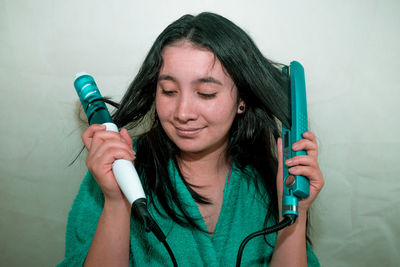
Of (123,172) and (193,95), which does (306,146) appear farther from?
(123,172)

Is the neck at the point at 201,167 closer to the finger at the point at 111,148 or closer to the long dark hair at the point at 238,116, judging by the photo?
the long dark hair at the point at 238,116

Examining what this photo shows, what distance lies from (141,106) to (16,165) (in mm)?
442

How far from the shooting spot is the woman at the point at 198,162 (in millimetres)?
630

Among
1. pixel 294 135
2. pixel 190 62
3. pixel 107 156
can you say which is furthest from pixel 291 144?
pixel 107 156

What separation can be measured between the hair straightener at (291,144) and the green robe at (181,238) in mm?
123

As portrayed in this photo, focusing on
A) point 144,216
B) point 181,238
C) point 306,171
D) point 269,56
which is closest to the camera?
point 144,216

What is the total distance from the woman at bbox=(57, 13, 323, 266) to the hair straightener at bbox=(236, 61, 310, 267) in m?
0.02

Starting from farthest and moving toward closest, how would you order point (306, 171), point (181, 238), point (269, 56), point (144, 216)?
point (269, 56)
point (181, 238)
point (306, 171)
point (144, 216)

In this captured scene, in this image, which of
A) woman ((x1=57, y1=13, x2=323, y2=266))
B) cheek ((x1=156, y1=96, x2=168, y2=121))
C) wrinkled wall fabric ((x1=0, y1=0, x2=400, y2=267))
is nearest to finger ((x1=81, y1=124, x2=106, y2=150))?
woman ((x1=57, y1=13, x2=323, y2=266))

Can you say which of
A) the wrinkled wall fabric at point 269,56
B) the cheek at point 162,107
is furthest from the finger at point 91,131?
the wrinkled wall fabric at point 269,56

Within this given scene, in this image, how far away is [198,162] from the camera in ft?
2.75

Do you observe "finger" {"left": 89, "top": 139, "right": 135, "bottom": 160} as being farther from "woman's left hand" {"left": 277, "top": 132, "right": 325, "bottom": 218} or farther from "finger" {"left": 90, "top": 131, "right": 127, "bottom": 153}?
"woman's left hand" {"left": 277, "top": 132, "right": 325, "bottom": 218}

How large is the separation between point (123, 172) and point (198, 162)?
0.31 meters

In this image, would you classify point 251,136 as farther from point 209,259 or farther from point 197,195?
point 209,259
